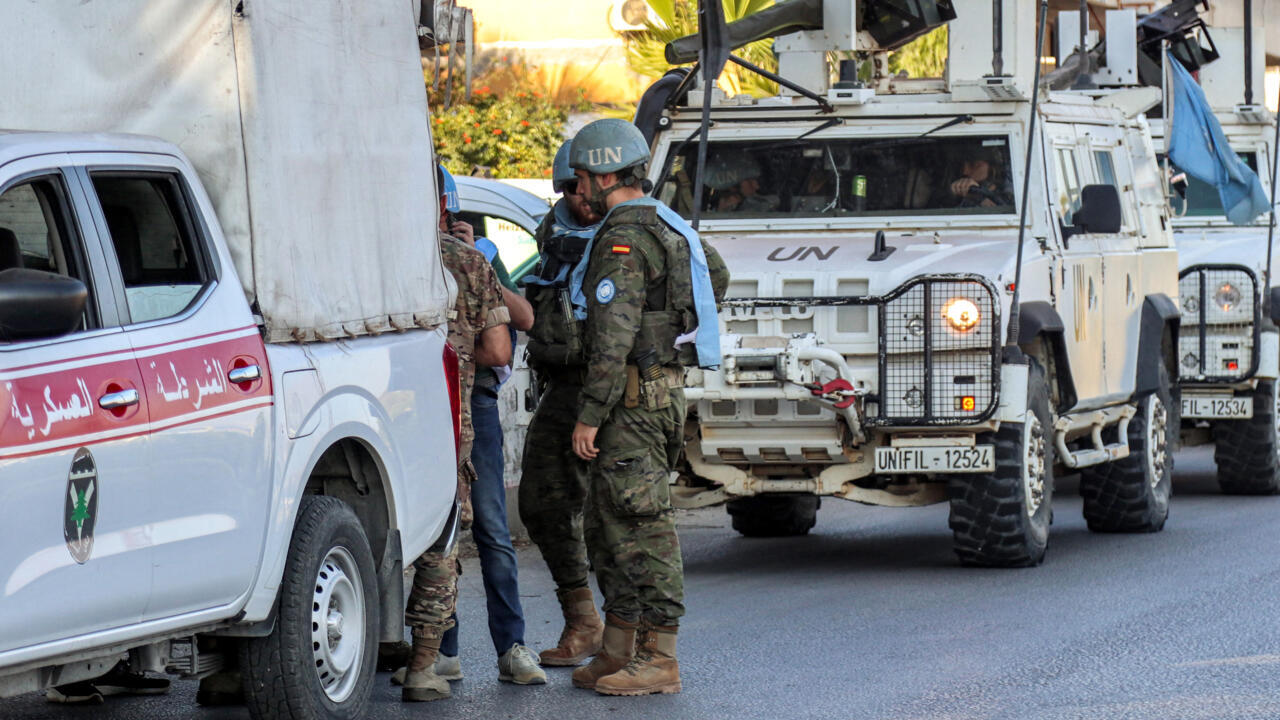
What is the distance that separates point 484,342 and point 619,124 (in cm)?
91

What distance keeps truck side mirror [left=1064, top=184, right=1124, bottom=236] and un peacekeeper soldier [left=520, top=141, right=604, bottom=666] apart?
13.5 ft

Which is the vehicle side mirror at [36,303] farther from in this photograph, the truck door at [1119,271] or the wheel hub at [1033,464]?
the truck door at [1119,271]

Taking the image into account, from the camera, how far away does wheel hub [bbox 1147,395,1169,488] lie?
12.2 meters

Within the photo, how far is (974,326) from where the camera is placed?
9.68 meters

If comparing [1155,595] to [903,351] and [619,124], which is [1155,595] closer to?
[903,351]

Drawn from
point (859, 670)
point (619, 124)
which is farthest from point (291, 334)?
Answer: point (859, 670)

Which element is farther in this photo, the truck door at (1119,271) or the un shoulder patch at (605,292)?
the truck door at (1119,271)

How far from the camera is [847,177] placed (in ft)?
35.8

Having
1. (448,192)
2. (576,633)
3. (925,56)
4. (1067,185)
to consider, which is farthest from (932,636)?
(925,56)

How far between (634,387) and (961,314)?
303 centimetres

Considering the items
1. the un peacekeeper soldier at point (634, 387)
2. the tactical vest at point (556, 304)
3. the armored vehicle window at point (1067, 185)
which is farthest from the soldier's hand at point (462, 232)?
the armored vehicle window at point (1067, 185)

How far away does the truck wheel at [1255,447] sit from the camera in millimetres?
14164

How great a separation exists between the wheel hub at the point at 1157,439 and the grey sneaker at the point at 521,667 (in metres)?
5.81

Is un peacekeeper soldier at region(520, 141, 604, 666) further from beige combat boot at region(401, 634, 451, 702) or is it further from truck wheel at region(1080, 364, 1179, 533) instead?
truck wheel at region(1080, 364, 1179, 533)
